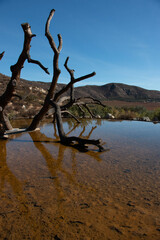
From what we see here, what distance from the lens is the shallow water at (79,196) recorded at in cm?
178

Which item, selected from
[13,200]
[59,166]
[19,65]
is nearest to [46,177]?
[59,166]

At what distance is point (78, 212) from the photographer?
2.04 m

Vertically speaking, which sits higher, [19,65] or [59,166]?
[19,65]

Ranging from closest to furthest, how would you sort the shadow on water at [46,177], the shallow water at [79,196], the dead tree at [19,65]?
the shallow water at [79,196] → the shadow on water at [46,177] → the dead tree at [19,65]

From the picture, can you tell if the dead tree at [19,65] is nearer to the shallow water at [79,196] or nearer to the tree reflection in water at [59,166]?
the tree reflection in water at [59,166]

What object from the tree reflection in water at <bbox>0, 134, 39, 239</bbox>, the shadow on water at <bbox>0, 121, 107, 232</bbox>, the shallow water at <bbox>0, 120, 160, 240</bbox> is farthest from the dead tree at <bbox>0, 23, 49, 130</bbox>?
the tree reflection in water at <bbox>0, 134, 39, 239</bbox>

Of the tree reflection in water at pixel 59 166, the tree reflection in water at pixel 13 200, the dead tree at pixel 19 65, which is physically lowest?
the tree reflection in water at pixel 13 200

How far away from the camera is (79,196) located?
2385mm

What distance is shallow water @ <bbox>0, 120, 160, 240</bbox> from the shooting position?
5.82 feet

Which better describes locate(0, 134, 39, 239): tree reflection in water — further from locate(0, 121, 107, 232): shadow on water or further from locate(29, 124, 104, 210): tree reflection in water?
locate(29, 124, 104, 210): tree reflection in water

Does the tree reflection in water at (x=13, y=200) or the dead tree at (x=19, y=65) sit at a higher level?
the dead tree at (x=19, y=65)

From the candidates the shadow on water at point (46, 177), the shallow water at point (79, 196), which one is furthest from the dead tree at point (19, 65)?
the shallow water at point (79, 196)

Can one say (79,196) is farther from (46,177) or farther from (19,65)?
(19,65)

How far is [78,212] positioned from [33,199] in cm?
62
